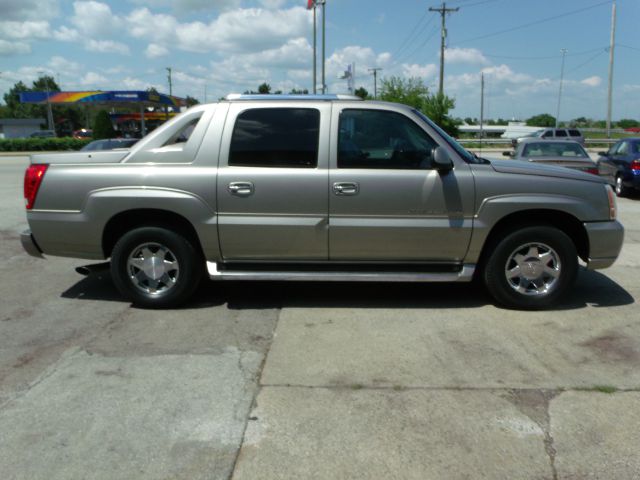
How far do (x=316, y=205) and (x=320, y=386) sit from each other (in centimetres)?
183

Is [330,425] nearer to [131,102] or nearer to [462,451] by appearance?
[462,451]

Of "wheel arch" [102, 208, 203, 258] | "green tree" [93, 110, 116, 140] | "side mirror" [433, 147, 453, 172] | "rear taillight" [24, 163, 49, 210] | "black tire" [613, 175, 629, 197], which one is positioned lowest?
"black tire" [613, 175, 629, 197]

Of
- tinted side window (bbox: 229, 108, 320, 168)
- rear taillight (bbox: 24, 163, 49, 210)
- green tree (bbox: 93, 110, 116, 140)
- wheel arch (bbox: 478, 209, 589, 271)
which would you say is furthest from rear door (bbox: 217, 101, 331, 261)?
green tree (bbox: 93, 110, 116, 140)

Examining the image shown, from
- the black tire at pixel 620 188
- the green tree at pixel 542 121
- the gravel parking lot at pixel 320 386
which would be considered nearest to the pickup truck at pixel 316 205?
the gravel parking lot at pixel 320 386

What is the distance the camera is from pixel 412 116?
5.35 metres

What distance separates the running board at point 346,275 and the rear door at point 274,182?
0.52 feet

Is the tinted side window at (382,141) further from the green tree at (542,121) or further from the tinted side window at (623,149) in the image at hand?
the green tree at (542,121)

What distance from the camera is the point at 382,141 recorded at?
531cm

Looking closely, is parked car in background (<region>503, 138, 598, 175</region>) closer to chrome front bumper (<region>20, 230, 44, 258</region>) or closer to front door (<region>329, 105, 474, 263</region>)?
front door (<region>329, 105, 474, 263</region>)

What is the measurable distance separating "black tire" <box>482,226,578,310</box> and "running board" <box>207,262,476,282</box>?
10.8 inches

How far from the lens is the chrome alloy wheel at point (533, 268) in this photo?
5387mm

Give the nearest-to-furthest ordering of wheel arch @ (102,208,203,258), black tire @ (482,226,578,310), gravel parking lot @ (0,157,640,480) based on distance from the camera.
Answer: gravel parking lot @ (0,157,640,480), black tire @ (482,226,578,310), wheel arch @ (102,208,203,258)

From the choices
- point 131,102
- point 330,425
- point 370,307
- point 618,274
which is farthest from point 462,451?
point 131,102

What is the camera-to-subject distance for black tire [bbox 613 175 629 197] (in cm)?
1513
